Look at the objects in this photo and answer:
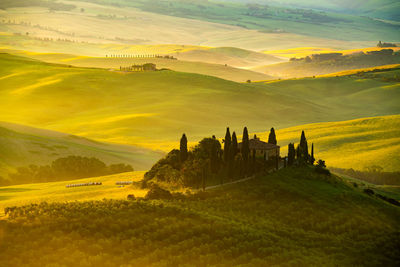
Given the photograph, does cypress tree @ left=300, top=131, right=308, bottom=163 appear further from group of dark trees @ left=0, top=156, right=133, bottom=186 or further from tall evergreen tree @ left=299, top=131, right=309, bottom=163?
group of dark trees @ left=0, top=156, right=133, bottom=186

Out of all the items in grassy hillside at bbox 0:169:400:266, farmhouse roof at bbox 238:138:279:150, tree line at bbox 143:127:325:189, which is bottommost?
grassy hillside at bbox 0:169:400:266

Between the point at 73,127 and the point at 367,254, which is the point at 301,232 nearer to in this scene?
the point at 367,254

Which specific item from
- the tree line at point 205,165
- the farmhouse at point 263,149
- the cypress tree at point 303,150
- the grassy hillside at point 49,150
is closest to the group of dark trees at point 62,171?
the grassy hillside at point 49,150

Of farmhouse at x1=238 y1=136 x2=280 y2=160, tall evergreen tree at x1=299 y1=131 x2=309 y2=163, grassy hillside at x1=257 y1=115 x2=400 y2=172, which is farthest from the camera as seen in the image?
grassy hillside at x1=257 y1=115 x2=400 y2=172

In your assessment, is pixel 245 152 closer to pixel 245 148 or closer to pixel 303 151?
pixel 245 148

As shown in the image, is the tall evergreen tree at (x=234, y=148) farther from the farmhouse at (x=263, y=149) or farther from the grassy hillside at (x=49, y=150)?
the grassy hillside at (x=49, y=150)

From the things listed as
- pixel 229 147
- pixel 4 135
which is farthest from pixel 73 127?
pixel 229 147

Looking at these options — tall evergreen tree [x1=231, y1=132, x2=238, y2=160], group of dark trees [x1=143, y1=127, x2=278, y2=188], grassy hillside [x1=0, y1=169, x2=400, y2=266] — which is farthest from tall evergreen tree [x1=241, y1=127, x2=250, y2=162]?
grassy hillside [x1=0, y1=169, x2=400, y2=266]

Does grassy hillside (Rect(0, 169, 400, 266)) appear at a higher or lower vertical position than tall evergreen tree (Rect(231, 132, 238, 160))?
lower
